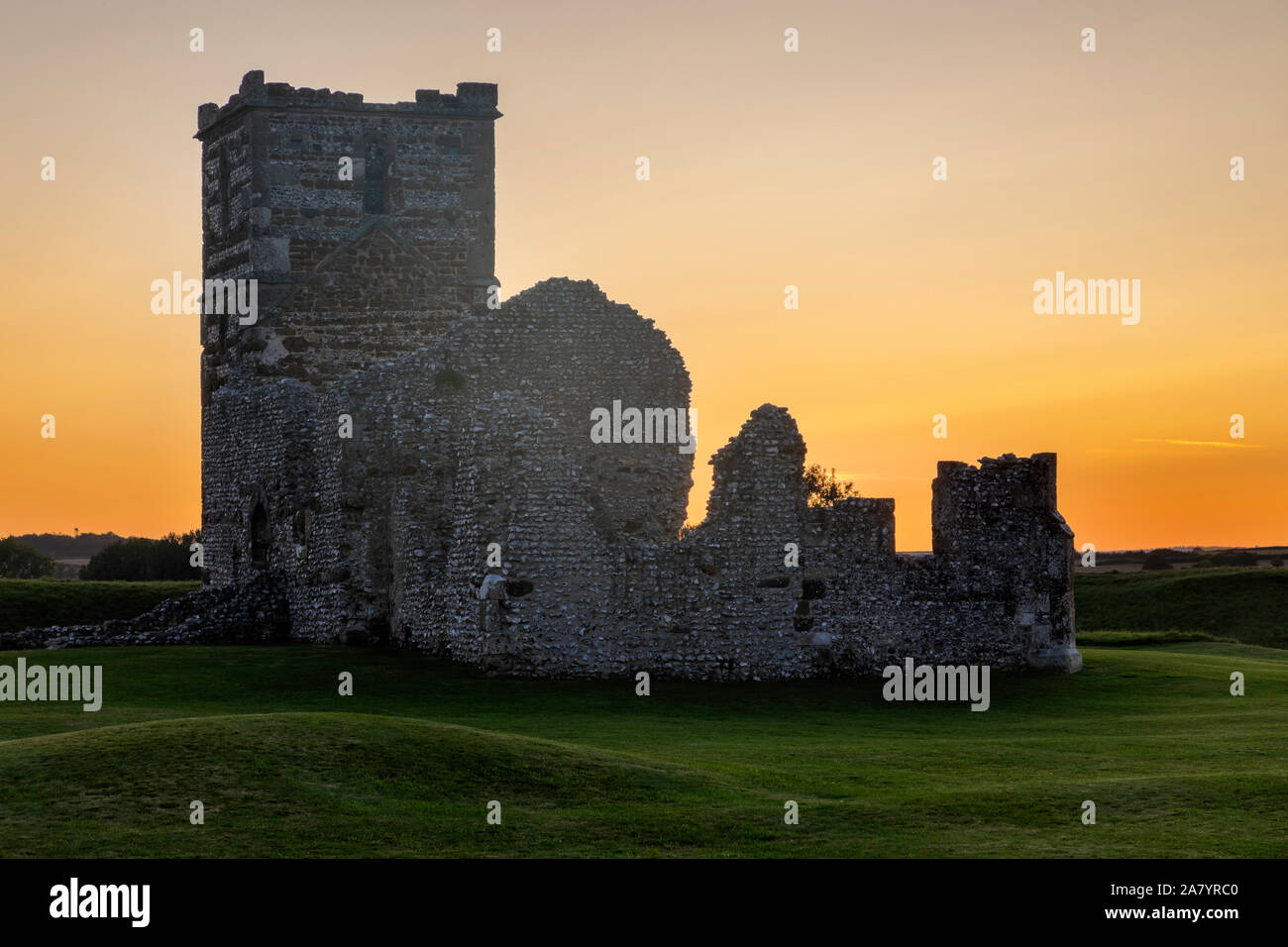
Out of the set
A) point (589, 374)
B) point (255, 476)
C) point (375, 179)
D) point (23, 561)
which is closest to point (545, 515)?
point (589, 374)

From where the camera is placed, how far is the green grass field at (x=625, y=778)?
15.6 meters

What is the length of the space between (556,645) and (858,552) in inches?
225

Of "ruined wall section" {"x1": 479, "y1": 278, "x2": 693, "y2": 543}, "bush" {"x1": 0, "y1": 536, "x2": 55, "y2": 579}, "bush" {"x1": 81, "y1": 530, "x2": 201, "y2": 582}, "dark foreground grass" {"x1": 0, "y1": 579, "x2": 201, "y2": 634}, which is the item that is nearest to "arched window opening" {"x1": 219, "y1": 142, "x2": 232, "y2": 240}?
"dark foreground grass" {"x1": 0, "y1": 579, "x2": 201, "y2": 634}

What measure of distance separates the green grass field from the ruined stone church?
8.57 ft

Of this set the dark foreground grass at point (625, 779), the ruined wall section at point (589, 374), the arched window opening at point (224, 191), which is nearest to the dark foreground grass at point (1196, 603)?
the ruined wall section at point (589, 374)

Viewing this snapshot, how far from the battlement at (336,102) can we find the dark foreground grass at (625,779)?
64.1ft

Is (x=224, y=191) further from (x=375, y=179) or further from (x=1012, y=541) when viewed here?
(x=1012, y=541)

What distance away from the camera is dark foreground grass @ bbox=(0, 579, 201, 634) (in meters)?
43.0

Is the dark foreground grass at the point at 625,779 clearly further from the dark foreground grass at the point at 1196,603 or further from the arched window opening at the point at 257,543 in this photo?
the dark foreground grass at the point at 1196,603

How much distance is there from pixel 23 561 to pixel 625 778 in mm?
70538

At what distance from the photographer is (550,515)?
29.8 metres

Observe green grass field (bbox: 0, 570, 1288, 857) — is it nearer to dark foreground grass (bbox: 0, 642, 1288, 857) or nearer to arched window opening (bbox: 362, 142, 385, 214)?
dark foreground grass (bbox: 0, 642, 1288, 857)

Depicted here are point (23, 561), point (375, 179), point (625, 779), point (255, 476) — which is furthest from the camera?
point (23, 561)
